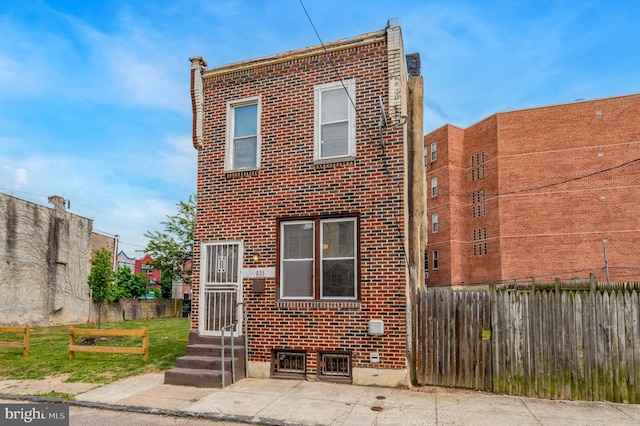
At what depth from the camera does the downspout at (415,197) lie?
891 cm

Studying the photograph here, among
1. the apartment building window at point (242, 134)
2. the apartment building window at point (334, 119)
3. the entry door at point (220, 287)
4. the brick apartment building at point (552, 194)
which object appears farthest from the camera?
the brick apartment building at point (552, 194)

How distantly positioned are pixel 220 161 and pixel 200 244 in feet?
6.52

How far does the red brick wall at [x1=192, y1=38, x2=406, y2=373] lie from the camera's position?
898cm

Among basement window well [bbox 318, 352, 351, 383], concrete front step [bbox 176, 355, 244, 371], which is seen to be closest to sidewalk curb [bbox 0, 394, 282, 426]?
concrete front step [bbox 176, 355, 244, 371]

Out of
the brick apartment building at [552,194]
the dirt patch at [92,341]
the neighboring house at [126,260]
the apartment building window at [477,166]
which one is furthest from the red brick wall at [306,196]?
→ the neighboring house at [126,260]

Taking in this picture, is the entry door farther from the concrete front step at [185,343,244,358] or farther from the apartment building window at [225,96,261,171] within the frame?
the apartment building window at [225,96,261,171]

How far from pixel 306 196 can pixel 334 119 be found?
1.79 metres

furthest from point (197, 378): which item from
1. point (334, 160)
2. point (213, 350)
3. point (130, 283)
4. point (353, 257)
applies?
point (130, 283)

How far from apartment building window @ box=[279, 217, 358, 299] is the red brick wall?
0.23 m

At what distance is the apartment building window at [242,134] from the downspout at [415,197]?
3619 mm

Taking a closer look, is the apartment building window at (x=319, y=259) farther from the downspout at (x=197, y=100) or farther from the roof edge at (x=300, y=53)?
the roof edge at (x=300, y=53)

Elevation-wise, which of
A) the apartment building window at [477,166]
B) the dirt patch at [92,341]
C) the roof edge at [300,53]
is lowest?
the dirt patch at [92,341]

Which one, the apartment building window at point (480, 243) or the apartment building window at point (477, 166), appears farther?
the apartment building window at point (477, 166)

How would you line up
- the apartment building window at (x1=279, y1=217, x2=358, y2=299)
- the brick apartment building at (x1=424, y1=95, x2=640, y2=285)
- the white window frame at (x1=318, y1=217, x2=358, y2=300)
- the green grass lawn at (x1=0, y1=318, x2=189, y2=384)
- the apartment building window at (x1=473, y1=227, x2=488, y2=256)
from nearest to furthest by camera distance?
the white window frame at (x1=318, y1=217, x2=358, y2=300) < the apartment building window at (x1=279, y1=217, x2=358, y2=299) < the green grass lawn at (x1=0, y1=318, x2=189, y2=384) < the brick apartment building at (x1=424, y1=95, x2=640, y2=285) < the apartment building window at (x1=473, y1=227, x2=488, y2=256)
